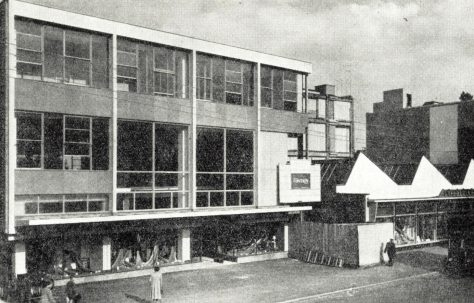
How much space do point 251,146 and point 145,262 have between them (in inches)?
353

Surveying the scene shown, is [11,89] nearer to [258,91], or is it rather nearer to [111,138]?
[111,138]

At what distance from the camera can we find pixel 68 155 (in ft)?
77.0

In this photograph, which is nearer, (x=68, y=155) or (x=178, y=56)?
(x=68, y=155)

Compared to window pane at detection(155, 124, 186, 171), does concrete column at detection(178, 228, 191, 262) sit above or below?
below

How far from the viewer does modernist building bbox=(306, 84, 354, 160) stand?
196ft

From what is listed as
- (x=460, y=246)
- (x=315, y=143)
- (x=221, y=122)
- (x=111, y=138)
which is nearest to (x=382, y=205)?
(x=460, y=246)

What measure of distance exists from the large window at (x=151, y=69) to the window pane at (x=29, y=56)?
12.3ft

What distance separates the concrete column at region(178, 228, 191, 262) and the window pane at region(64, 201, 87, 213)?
5406mm

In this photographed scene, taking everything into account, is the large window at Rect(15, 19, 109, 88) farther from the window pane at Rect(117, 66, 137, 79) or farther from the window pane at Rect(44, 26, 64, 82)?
the window pane at Rect(117, 66, 137, 79)

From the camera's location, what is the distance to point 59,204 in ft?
76.5

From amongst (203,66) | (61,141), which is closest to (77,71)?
(61,141)

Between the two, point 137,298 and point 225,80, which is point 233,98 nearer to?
point 225,80

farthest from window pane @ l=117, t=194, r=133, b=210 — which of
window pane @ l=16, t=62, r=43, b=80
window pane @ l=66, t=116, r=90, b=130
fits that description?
window pane @ l=16, t=62, r=43, b=80

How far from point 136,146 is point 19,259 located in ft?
26.6
